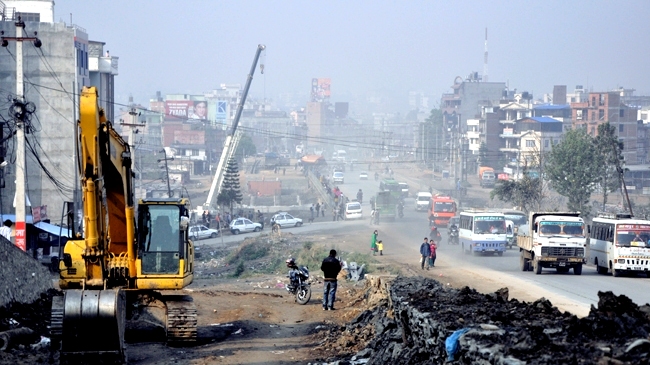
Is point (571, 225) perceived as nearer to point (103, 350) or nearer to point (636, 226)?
point (636, 226)

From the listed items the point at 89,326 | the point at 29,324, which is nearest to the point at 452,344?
the point at 89,326

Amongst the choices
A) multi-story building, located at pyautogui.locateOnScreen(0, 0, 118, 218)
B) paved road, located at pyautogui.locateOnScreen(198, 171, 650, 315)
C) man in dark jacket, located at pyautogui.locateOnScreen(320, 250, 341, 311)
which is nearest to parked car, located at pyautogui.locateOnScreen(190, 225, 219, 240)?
paved road, located at pyautogui.locateOnScreen(198, 171, 650, 315)

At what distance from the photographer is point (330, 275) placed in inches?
891

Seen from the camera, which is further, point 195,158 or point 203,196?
point 195,158

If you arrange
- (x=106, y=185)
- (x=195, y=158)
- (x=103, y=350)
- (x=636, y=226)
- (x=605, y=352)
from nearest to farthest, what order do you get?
(x=605, y=352) → (x=103, y=350) → (x=106, y=185) → (x=636, y=226) → (x=195, y=158)

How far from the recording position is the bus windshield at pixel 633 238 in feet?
107

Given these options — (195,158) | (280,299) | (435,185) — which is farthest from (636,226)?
(195,158)

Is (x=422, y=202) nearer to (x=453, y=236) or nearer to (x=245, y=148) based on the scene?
(x=453, y=236)

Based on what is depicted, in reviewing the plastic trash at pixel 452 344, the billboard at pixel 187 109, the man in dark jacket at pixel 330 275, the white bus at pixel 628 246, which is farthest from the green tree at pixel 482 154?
the plastic trash at pixel 452 344

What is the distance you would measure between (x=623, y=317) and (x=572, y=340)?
30.0 inches

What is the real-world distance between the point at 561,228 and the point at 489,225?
11.5 metres

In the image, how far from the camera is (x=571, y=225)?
3441cm

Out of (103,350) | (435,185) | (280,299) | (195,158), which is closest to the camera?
(103,350)

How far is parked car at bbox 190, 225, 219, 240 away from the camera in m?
62.5
